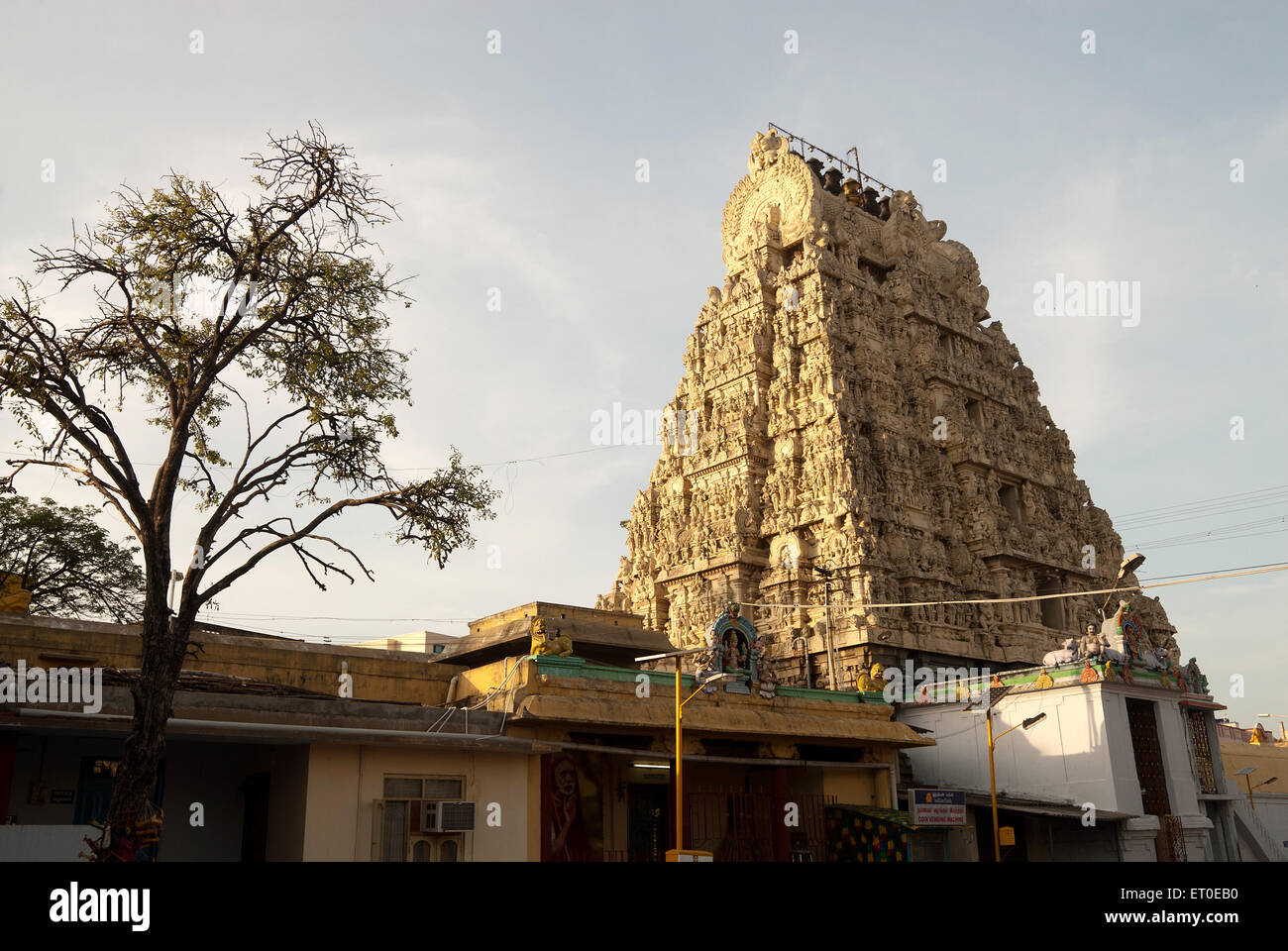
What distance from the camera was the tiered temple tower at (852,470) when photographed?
46406 mm

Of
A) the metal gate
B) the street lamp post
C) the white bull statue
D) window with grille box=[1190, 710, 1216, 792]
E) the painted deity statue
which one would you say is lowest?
the metal gate

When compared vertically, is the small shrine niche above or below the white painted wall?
above

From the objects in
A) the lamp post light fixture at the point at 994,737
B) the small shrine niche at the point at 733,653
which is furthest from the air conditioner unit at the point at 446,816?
the lamp post light fixture at the point at 994,737

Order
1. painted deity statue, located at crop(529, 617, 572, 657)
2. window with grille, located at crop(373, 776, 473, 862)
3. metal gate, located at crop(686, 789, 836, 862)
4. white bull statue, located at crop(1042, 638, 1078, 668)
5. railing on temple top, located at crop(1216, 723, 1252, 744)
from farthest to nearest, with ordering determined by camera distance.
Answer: railing on temple top, located at crop(1216, 723, 1252, 744) < white bull statue, located at crop(1042, 638, 1078, 668) < metal gate, located at crop(686, 789, 836, 862) < painted deity statue, located at crop(529, 617, 572, 657) < window with grille, located at crop(373, 776, 473, 862)

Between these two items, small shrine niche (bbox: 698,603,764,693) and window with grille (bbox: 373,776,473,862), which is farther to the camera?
small shrine niche (bbox: 698,603,764,693)

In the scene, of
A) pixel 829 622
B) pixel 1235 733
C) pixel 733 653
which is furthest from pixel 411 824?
pixel 1235 733

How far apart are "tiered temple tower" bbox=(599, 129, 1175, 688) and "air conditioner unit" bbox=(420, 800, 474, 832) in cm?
2516

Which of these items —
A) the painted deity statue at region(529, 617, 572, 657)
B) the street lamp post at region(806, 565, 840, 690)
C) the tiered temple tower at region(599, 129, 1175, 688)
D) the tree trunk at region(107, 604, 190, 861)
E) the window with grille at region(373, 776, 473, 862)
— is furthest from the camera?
the tiered temple tower at region(599, 129, 1175, 688)

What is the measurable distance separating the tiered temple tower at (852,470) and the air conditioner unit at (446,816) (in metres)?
25.2

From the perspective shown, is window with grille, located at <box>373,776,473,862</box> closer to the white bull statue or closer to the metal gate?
the metal gate

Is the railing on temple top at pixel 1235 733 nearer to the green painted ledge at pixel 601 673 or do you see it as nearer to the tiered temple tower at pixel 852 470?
the tiered temple tower at pixel 852 470

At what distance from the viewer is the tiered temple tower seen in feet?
152

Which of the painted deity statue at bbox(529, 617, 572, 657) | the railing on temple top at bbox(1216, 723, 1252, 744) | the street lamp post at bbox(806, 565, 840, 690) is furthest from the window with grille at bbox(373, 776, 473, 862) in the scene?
the railing on temple top at bbox(1216, 723, 1252, 744)

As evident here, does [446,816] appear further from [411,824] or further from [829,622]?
[829,622]
